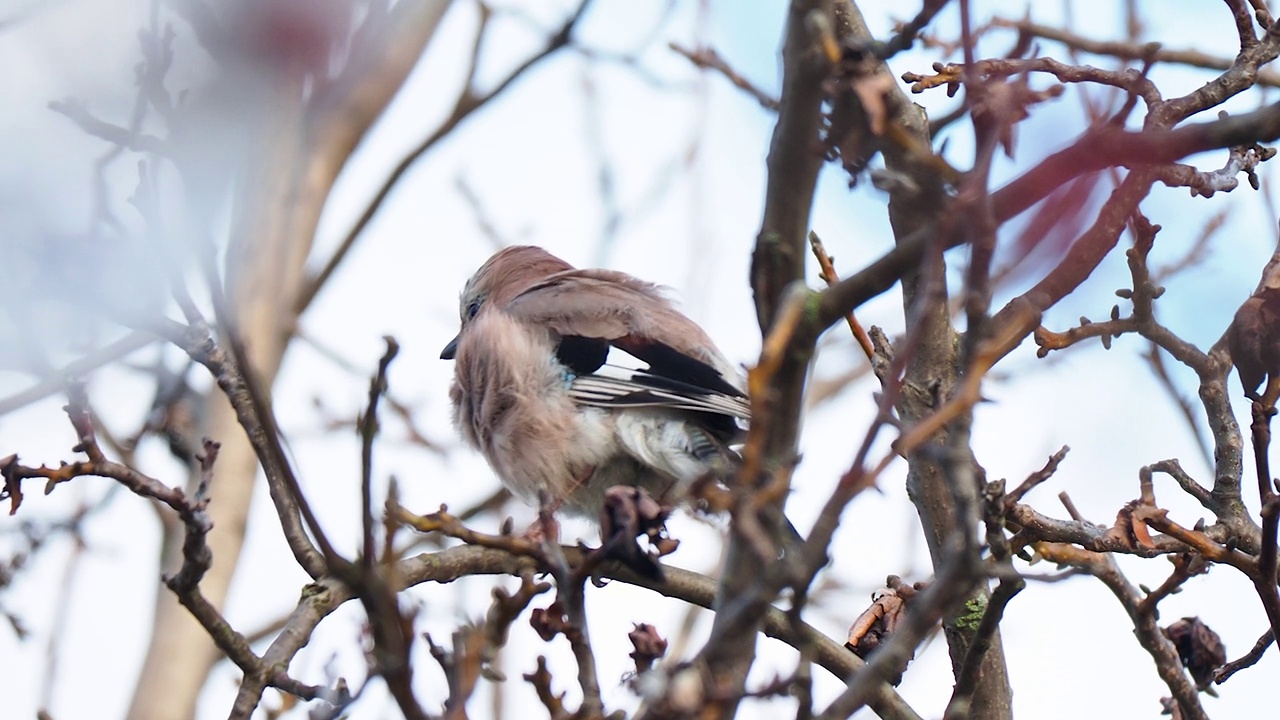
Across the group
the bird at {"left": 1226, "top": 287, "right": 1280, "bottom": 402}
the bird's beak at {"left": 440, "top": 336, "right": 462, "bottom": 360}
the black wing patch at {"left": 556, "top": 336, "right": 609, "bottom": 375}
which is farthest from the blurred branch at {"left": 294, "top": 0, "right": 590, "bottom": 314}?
the bird at {"left": 1226, "top": 287, "right": 1280, "bottom": 402}

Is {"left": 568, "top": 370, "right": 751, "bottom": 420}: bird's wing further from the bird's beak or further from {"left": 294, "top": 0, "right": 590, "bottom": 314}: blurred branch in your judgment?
{"left": 294, "top": 0, "right": 590, "bottom": 314}: blurred branch

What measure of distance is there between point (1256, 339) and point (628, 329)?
6.61 ft

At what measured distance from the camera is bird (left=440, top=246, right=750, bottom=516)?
152 inches

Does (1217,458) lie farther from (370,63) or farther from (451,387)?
(370,63)

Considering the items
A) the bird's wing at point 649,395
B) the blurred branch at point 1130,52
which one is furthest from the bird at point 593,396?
the blurred branch at point 1130,52

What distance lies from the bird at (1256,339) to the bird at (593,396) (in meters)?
1.42

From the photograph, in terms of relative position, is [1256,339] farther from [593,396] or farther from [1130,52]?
[593,396]

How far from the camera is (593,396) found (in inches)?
156

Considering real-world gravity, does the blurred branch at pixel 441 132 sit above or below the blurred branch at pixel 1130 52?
above

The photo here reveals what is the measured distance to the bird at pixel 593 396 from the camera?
3850 millimetres

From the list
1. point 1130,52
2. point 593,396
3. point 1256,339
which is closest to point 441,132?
point 593,396

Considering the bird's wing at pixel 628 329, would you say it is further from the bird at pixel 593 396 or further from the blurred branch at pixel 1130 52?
the blurred branch at pixel 1130 52

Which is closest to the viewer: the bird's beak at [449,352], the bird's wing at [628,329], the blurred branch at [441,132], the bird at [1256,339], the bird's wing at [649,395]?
the bird at [1256,339]

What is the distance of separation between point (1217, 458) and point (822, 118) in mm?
1615
